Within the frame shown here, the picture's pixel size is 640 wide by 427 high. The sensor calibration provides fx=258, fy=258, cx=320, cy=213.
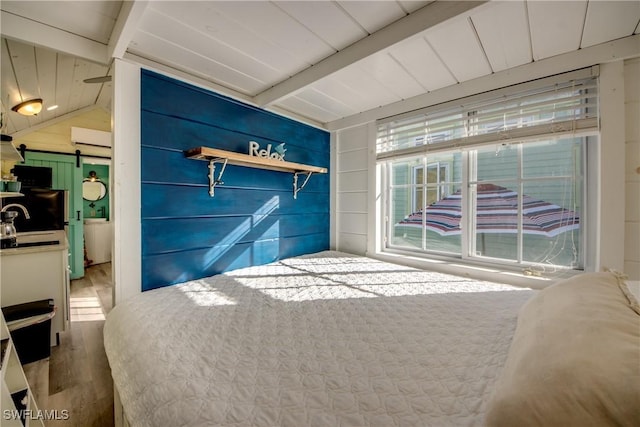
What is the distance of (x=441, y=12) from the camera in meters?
1.23

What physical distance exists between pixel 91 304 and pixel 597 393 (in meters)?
4.04

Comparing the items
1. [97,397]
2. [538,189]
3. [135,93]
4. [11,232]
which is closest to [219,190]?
[135,93]

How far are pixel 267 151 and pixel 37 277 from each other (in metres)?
2.06

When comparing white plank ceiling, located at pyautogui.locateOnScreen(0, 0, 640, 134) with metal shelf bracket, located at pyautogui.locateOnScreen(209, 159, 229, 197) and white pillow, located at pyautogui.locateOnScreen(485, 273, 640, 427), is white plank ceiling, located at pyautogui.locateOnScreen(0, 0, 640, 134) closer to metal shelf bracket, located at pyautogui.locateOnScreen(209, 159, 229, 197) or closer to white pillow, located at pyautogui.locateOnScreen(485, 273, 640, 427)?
metal shelf bracket, located at pyautogui.locateOnScreen(209, 159, 229, 197)

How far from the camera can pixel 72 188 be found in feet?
13.4

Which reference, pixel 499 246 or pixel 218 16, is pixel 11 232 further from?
pixel 499 246

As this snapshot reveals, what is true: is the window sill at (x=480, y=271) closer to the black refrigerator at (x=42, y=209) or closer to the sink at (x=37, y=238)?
the sink at (x=37, y=238)

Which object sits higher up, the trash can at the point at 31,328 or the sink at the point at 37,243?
the sink at the point at 37,243

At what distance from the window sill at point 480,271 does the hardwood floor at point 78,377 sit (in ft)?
7.54

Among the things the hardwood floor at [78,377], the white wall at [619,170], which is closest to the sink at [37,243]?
the hardwood floor at [78,377]

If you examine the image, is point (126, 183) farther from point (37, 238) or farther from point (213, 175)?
point (37, 238)

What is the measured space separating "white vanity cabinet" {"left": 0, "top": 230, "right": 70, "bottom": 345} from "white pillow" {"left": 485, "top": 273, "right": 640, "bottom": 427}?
2931 millimetres

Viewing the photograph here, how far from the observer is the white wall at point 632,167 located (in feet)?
4.90

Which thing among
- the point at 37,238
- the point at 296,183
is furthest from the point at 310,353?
the point at 37,238
